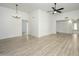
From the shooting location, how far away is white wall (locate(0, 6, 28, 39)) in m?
5.84

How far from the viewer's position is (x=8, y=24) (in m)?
6.27

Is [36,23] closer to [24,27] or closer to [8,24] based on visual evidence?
[24,27]

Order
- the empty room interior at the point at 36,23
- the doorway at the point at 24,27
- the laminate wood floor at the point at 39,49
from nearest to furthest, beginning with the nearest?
1. the laminate wood floor at the point at 39,49
2. the empty room interior at the point at 36,23
3. the doorway at the point at 24,27

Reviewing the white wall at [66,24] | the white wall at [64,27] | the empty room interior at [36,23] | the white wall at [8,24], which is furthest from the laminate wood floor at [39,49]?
the white wall at [64,27]

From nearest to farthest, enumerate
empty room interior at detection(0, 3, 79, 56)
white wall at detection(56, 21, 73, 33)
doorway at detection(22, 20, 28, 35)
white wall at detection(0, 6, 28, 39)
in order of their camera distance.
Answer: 1. empty room interior at detection(0, 3, 79, 56)
2. white wall at detection(0, 6, 28, 39)
3. doorway at detection(22, 20, 28, 35)
4. white wall at detection(56, 21, 73, 33)

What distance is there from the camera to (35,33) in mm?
7160

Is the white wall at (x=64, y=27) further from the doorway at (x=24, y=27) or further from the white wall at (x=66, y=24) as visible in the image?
the doorway at (x=24, y=27)

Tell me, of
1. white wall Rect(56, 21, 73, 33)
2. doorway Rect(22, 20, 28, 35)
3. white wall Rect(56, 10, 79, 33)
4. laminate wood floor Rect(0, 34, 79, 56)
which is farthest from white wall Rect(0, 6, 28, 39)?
white wall Rect(56, 21, 73, 33)

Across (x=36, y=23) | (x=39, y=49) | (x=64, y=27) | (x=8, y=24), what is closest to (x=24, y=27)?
(x=36, y=23)

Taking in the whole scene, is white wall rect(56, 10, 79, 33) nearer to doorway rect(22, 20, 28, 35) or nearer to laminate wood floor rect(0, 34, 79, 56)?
doorway rect(22, 20, 28, 35)

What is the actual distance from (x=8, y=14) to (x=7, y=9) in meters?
0.41

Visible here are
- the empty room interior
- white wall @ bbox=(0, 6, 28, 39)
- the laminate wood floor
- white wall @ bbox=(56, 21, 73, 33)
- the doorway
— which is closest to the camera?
the laminate wood floor

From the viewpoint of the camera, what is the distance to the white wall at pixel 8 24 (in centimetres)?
584

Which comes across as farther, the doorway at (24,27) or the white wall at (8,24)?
the doorway at (24,27)
